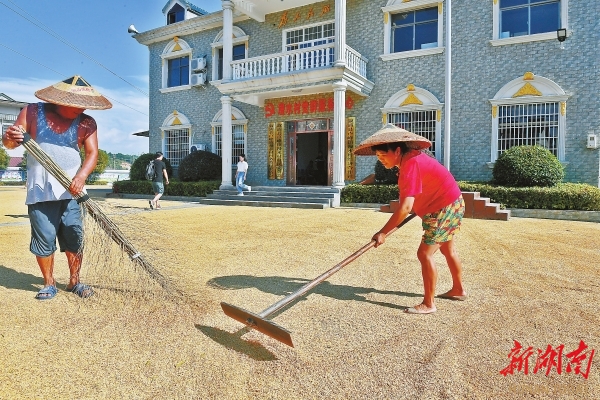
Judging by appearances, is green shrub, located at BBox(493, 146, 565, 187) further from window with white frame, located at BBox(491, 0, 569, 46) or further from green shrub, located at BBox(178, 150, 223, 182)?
green shrub, located at BBox(178, 150, 223, 182)

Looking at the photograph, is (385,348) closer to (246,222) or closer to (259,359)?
(259,359)

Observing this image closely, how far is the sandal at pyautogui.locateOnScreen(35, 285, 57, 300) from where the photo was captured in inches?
127

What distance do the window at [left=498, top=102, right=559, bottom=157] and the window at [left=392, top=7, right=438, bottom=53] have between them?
3.32 m

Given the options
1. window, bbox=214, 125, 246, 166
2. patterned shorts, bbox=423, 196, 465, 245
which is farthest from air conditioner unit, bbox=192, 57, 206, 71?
patterned shorts, bbox=423, 196, 465, 245

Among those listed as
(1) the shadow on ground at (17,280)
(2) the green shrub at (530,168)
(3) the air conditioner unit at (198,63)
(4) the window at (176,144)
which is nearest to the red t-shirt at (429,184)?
(1) the shadow on ground at (17,280)

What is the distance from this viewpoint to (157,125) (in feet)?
62.2

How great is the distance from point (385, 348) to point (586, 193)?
8.92 m

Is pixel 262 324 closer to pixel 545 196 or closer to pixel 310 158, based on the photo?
pixel 545 196

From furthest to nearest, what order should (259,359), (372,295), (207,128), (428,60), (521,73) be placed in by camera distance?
(207,128) → (428,60) → (521,73) → (372,295) → (259,359)

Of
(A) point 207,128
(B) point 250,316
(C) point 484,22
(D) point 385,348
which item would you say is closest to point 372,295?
(D) point 385,348

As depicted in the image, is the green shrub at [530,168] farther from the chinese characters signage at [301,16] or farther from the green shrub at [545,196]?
the chinese characters signage at [301,16]

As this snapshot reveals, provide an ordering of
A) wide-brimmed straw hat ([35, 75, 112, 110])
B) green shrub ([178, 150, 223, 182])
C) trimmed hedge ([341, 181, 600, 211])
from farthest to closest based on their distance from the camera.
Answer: green shrub ([178, 150, 223, 182])
trimmed hedge ([341, 181, 600, 211])
wide-brimmed straw hat ([35, 75, 112, 110])

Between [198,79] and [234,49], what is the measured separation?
2033mm

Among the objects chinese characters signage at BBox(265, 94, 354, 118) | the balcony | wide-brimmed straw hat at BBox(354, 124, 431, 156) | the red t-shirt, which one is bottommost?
the red t-shirt
